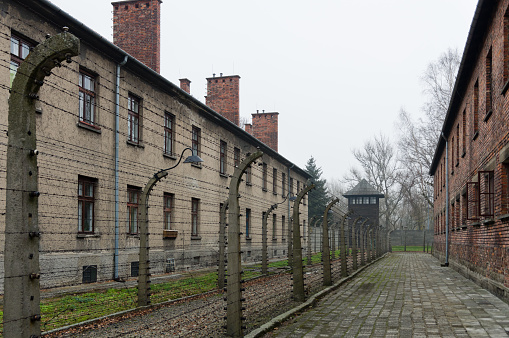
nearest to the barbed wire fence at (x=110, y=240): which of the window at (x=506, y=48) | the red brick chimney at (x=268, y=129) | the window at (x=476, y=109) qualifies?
the window at (x=476, y=109)

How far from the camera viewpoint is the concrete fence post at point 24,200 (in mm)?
3324

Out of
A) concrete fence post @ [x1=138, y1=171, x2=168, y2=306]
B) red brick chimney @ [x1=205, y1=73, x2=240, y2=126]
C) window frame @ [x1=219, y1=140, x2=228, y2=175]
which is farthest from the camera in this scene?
red brick chimney @ [x1=205, y1=73, x2=240, y2=126]

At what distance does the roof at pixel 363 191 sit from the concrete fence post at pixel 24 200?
5698cm

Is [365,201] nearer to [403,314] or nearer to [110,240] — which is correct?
[110,240]

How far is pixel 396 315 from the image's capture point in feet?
31.3

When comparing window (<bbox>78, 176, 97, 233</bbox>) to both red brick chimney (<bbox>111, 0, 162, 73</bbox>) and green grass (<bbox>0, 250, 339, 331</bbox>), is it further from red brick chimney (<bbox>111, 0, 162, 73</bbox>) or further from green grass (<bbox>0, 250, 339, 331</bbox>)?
red brick chimney (<bbox>111, 0, 162, 73</bbox>)

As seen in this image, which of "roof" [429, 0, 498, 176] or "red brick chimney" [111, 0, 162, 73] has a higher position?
"red brick chimney" [111, 0, 162, 73]

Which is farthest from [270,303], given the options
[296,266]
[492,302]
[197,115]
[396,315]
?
[197,115]

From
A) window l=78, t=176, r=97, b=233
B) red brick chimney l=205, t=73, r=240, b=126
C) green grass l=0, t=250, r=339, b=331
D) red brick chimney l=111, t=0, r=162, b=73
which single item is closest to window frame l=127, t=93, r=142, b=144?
window l=78, t=176, r=97, b=233

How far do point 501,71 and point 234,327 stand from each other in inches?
353

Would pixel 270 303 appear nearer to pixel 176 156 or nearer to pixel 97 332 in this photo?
pixel 97 332

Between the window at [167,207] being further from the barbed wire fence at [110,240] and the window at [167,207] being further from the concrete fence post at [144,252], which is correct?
→ the concrete fence post at [144,252]

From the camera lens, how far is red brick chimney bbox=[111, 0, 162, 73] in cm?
2120

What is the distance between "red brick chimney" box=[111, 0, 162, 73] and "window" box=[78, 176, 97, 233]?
735cm
